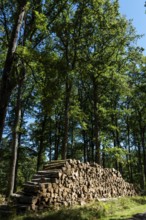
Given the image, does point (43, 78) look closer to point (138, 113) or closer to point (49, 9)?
point (49, 9)

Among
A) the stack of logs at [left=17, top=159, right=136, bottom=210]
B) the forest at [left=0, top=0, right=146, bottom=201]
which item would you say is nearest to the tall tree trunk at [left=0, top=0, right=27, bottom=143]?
the forest at [left=0, top=0, right=146, bottom=201]

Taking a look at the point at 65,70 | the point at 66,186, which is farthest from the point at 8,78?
the point at 66,186

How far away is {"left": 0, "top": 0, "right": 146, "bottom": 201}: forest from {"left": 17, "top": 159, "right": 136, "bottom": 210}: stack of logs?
8.81 ft

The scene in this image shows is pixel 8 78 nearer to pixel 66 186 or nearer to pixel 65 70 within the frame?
pixel 65 70

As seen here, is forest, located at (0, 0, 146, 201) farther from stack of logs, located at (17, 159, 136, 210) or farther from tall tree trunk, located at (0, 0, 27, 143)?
stack of logs, located at (17, 159, 136, 210)

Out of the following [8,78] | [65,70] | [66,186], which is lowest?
[66,186]

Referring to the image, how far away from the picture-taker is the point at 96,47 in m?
24.3

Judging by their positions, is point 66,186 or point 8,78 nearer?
point 8,78

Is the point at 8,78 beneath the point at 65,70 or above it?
beneath

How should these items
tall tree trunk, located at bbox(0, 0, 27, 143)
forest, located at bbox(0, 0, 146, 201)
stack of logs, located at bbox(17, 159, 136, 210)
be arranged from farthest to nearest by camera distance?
forest, located at bbox(0, 0, 146, 201) → stack of logs, located at bbox(17, 159, 136, 210) → tall tree trunk, located at bbox(0, 0, 27, 143)

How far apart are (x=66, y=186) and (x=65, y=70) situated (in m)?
5.43

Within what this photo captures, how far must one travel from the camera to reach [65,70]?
12953 mm

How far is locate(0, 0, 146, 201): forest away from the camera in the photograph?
40.6ft

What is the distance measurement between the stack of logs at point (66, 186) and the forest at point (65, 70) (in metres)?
2.69
